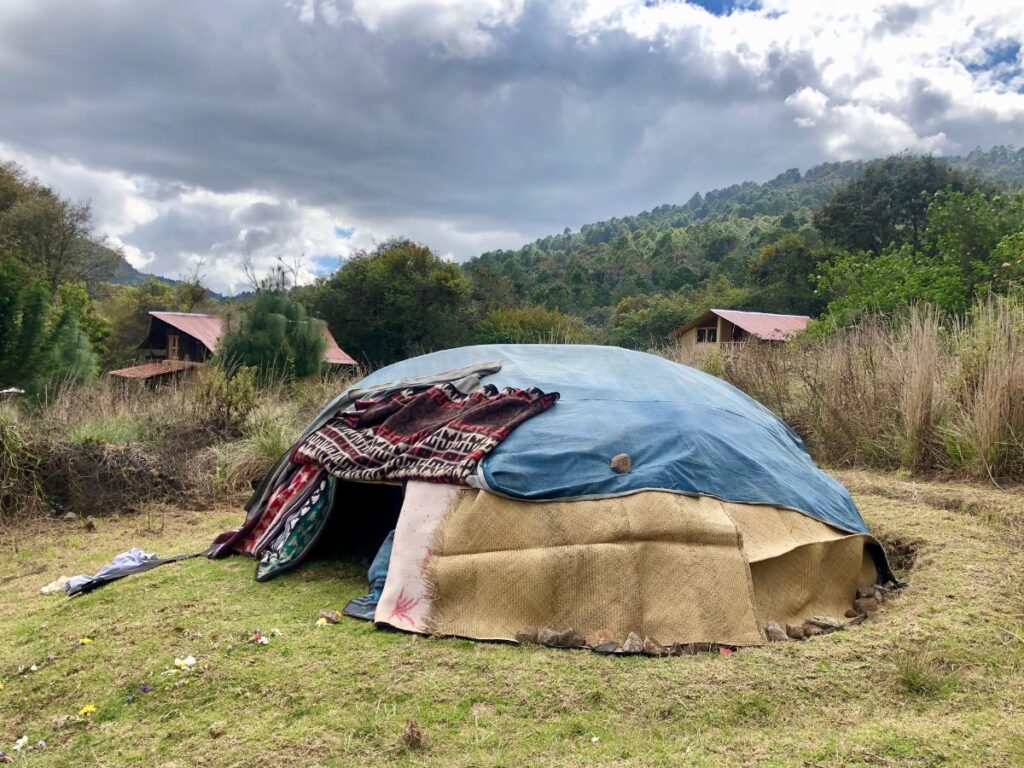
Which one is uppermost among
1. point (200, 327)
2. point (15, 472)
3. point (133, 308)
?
point (133, 308)

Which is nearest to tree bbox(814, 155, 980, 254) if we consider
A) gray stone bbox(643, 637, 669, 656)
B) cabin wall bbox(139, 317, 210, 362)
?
cabin wall bbox(139, 317, 210, 362)

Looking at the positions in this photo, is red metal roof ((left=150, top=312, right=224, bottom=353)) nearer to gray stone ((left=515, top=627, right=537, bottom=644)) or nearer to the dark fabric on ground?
the dark fabric on ground

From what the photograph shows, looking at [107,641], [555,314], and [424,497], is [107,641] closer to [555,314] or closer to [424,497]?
[424,497]

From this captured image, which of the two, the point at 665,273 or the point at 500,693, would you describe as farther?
the point at 665,273

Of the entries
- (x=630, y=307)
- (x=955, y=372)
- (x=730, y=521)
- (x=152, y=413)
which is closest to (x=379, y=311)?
(x=630, y=307)

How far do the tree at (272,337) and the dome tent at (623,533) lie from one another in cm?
1111

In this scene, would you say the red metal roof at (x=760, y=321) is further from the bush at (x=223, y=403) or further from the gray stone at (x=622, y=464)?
the gray stone at (x=622, y=464)

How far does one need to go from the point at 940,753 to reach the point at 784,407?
6303mm

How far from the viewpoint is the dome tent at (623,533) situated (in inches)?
116

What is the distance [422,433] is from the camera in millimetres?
3889

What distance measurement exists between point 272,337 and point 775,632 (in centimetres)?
1348

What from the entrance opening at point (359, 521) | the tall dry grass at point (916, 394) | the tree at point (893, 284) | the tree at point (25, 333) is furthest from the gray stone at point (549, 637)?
the tree at point (893, 284)

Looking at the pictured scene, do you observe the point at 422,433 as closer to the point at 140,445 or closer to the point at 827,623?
the point at 827,623

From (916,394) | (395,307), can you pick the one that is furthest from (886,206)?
(916,394)
